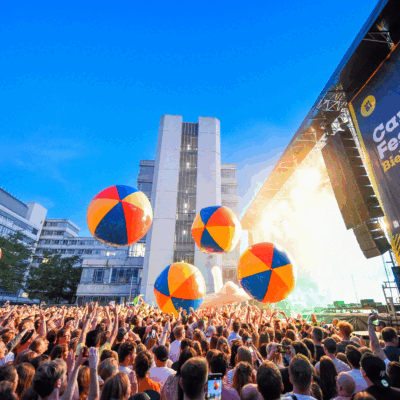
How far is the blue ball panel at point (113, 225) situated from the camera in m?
5.23

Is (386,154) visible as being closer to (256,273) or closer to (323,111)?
(323,111)

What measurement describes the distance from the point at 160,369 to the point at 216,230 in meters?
5.25

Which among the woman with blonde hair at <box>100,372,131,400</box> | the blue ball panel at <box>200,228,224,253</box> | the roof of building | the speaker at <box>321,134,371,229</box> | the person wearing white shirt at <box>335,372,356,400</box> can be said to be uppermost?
the roof of building

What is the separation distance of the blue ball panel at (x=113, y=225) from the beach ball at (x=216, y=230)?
3.42 metres

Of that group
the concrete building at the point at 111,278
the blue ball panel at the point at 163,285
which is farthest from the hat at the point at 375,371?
the concrete building at the point at 111,278

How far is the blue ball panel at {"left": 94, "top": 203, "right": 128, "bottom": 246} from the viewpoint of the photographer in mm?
5234

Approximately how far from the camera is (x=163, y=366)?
3199 millimetres

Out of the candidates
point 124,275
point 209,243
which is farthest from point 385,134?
point 124,275

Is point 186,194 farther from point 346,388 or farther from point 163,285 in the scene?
point 346,388

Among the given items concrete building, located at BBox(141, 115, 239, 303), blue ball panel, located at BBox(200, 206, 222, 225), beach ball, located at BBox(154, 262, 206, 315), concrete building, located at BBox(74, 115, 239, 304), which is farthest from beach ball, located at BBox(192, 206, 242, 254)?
concrete building, located at BBox(74, 115, 239, 304)

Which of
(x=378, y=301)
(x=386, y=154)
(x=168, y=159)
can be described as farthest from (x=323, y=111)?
(x=168, y=159)

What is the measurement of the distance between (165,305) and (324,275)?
69.7 ft

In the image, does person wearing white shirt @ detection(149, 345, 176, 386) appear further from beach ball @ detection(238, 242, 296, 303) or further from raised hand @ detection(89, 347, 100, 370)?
beach ball @ detection(238, 242, 296, 303)

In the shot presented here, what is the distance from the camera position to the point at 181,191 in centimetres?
3719
